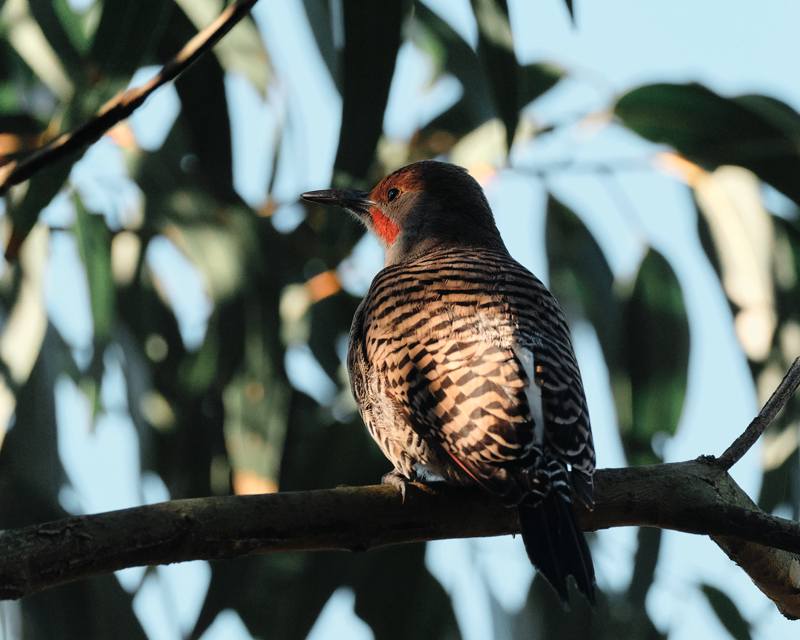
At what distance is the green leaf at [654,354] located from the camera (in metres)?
4.18

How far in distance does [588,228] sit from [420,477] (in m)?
1.94

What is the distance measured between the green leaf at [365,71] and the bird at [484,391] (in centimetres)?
48

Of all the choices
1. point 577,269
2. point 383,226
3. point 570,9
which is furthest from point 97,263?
point 570,9

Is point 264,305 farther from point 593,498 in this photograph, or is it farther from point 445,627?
point 593,498

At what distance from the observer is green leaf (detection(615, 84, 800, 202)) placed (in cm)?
427

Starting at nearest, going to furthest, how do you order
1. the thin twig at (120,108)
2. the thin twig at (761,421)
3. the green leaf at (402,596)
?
the thin twig at (120,108), the thin twig at (761,421), the green leaf at (402,596)

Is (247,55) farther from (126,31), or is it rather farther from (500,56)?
(126,31)

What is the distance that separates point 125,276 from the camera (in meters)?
4.75

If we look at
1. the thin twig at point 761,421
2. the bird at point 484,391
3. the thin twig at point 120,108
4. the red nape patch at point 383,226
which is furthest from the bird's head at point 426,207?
the thin twig at point 120,108

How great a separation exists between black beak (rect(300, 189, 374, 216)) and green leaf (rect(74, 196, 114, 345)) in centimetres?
66

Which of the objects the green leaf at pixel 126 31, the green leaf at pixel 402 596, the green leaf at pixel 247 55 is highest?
the green leaf at pixel 247 55

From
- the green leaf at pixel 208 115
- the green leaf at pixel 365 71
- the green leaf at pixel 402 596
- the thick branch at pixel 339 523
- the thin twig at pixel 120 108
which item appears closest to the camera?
the thin twig at pixel 120 108

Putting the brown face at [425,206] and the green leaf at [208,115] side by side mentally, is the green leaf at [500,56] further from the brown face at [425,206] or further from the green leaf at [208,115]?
the brown face at [425,206]

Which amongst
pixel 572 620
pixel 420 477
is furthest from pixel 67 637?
pixel 572 620
